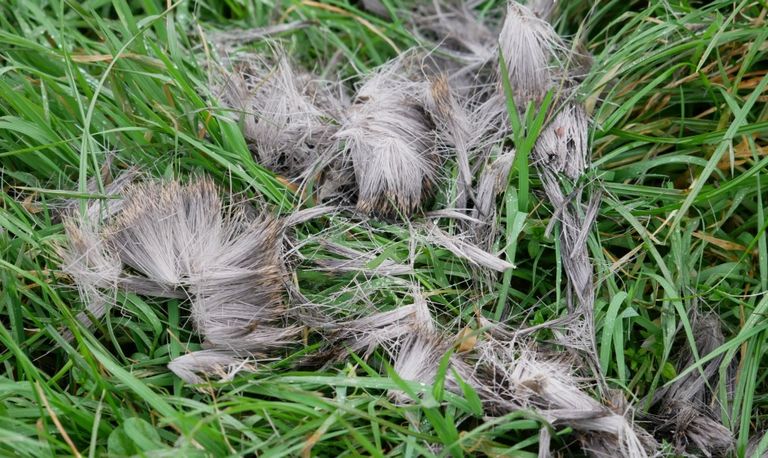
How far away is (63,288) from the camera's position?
5.29ft

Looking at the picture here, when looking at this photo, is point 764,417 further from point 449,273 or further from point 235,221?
point 235,221

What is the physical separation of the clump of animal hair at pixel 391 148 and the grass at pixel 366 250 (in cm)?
7

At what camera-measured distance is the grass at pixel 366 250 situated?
1420 mm

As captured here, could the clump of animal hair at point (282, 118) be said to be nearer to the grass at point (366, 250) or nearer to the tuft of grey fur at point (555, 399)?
the grass at point (366, 250)

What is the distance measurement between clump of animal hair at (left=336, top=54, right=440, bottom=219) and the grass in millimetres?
71

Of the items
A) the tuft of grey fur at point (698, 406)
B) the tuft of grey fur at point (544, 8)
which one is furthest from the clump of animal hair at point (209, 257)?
the tuft of grey fur at point (544, 8)

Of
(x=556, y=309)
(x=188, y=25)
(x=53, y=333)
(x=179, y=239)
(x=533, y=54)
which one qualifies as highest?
(x=188, y=25)

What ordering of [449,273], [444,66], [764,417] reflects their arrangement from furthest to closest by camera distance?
[444,66], [449,273], [764,417]

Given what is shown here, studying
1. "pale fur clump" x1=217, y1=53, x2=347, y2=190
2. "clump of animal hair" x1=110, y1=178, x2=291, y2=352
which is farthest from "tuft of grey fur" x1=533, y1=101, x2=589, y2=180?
"clump of animal hair" x1=110, y1=178, x2=291, y2=352

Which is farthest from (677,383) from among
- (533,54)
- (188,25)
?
(188,25)

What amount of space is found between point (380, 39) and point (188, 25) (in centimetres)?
54

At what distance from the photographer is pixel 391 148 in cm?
176

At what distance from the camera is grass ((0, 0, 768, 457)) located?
4.66 ft

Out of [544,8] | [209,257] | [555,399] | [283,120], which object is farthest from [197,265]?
[544,8]
